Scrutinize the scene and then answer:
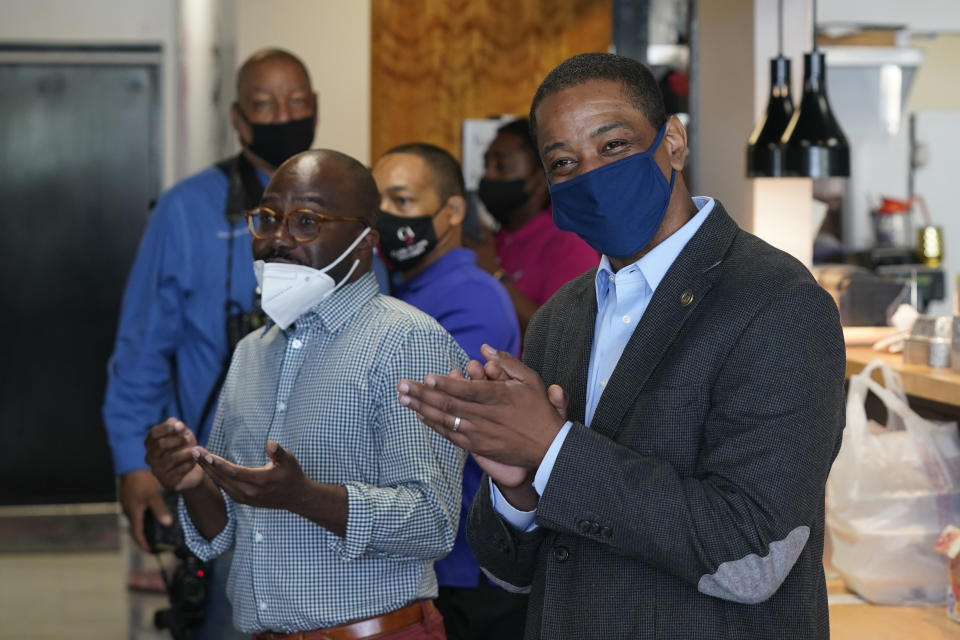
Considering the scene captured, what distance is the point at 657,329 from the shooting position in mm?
1423

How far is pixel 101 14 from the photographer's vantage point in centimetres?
613

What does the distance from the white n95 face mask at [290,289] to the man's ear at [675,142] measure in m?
0.76

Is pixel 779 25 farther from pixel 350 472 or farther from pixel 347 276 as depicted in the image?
pixel 350 472

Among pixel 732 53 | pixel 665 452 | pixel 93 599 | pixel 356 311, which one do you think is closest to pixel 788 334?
pixel 665 452

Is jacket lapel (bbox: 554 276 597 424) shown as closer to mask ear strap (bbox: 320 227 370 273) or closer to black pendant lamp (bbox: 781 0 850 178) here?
mask ear strap (bbox: 320 227 370 273)

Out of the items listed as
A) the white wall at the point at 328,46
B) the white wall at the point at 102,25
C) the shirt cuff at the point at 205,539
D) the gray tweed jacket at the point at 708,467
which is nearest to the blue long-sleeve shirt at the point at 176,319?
the shirt cuff at the point at 205,539

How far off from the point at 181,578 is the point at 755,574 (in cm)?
175

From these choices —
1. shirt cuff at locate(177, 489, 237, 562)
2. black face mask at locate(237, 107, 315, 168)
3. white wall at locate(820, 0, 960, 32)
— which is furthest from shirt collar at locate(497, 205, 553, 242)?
white wall at locate(820, 0, 960, 32)

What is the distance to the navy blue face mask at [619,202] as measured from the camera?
144 centimetres

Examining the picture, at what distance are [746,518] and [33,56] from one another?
584cm

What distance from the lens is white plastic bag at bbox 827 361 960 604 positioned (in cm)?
233

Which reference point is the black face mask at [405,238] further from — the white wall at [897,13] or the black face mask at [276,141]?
the white wall at [897,13]

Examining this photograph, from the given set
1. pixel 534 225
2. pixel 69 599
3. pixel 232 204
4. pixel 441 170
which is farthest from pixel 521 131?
pixel 69 599

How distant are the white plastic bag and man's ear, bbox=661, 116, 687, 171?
3.53ft
